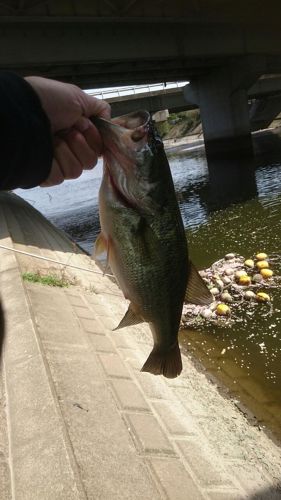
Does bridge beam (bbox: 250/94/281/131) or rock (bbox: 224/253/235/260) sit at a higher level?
bridge beam (bbox: 250/94/281/131)

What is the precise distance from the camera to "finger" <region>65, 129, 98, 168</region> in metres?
2.18

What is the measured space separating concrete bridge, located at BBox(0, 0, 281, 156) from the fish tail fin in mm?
16496

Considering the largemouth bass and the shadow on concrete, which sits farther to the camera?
the shadow on concrete

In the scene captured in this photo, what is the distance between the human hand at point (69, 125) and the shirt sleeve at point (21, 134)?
0.24ft

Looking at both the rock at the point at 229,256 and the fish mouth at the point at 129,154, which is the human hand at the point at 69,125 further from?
the rock at the point at 229,256

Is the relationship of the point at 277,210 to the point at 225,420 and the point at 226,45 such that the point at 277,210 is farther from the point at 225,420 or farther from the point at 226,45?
the point at 226,45

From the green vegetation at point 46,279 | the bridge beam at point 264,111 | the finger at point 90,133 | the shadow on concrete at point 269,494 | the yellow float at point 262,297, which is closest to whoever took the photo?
the finger at point 90,133

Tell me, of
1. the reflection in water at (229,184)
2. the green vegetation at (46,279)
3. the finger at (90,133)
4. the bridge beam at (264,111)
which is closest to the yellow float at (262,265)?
the green vegetation at (46,279)

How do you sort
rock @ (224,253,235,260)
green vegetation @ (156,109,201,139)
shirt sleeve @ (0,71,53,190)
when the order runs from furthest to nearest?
green vegetation @ (156,109,201,139) → rock @ (224,253,235,260) → shirt sleeve @ (0,71,53,190)

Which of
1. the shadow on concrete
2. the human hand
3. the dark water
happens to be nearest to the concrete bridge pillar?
the dark water

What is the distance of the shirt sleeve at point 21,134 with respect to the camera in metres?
1.87

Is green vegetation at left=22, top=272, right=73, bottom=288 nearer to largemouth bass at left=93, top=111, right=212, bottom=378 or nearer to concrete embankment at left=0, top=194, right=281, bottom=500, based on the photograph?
concrete embankment at left=0, top=194, right=281, bottom=500

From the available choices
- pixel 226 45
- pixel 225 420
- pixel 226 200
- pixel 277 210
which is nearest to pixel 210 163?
pixel 226 45

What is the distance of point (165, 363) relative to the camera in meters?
2.56
